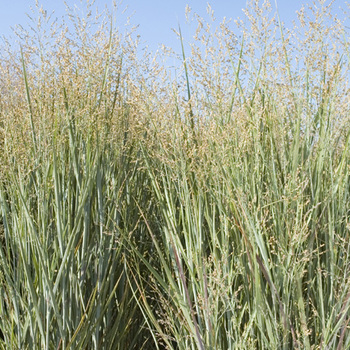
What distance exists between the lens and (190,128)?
2.32 m

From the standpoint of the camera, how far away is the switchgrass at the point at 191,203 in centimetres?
189

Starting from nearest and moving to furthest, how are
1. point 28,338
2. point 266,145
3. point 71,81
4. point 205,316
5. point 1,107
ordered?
point 205,316, point 28,338, point 266,145, point 71,81, point 1,107

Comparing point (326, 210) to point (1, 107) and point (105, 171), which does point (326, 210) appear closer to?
point (105, 171)

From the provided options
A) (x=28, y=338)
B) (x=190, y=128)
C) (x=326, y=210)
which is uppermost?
(x=190, y=128)

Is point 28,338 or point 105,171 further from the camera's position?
point 105,171

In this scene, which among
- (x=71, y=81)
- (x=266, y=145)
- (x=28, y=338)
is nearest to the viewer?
(x=28, y=338)

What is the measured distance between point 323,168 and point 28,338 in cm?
136

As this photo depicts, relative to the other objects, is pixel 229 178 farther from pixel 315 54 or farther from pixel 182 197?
pixel 315 54

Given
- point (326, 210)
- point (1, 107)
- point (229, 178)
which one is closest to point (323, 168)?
point (326, 210)

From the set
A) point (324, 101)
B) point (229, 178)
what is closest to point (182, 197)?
point (229, 178)

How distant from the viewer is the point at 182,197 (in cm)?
212

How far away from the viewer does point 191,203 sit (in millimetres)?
2182

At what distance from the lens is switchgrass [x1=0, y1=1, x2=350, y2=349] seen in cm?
189

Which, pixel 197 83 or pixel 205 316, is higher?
pixel 197 83
